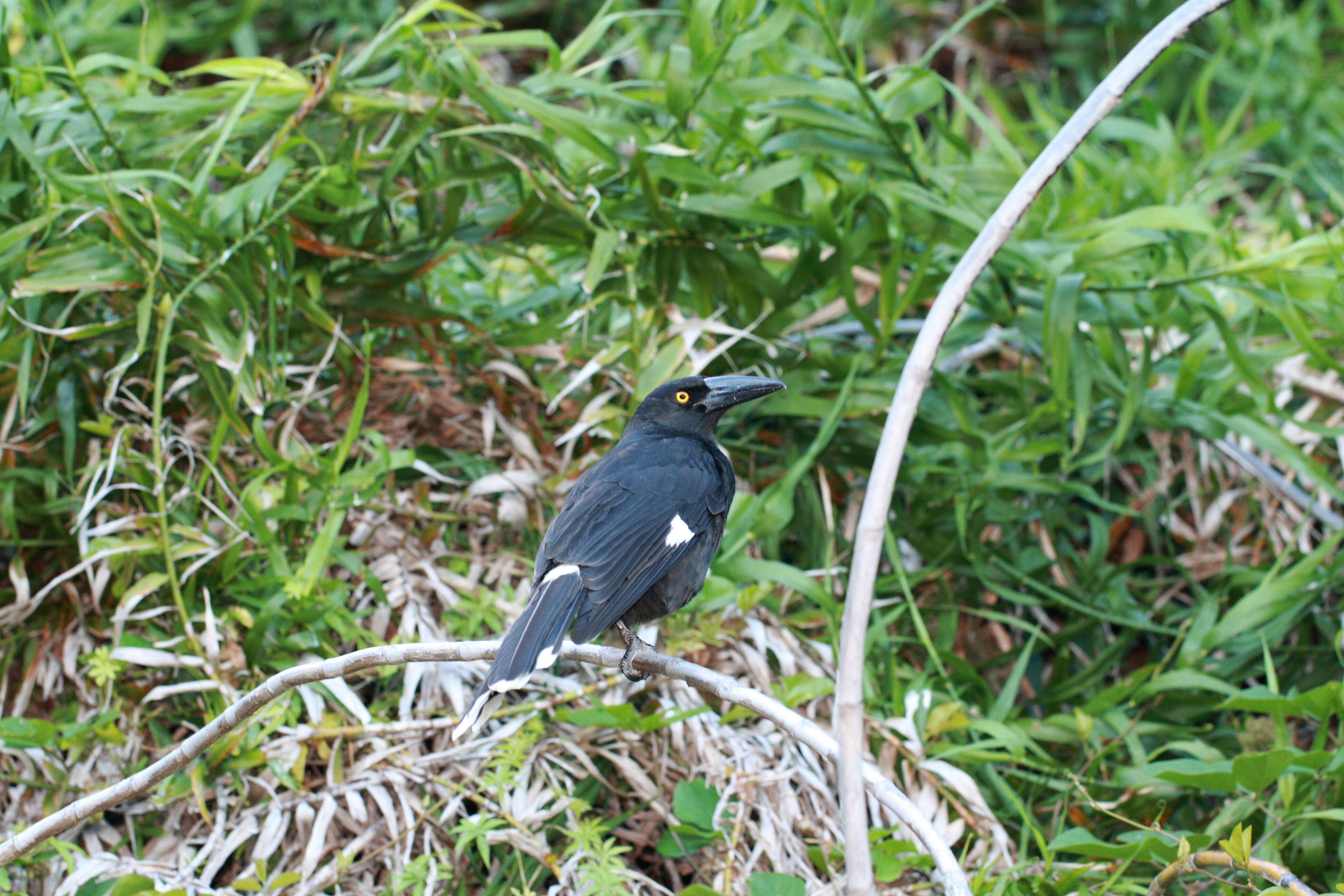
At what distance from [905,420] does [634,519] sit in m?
0.96

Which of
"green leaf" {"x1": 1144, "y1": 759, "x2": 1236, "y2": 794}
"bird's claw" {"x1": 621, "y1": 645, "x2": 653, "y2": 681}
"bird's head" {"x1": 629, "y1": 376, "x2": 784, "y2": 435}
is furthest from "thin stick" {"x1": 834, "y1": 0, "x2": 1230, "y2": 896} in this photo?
"bird's head" {"x1": 629, "y1": 376, "x2": 784, "y2": 435}

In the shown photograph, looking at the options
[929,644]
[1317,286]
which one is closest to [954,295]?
[929,644]

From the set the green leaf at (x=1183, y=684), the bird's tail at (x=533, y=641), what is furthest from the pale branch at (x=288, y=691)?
the green leaf at (x=1183, y=684)

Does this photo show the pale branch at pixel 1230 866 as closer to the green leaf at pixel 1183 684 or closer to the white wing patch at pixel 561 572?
the green leaf at pixel 1183 684

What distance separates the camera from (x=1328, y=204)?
174 inches

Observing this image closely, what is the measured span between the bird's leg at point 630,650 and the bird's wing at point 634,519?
0.34ft

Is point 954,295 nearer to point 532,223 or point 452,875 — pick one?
point 452,875

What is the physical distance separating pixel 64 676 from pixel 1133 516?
291 centimetres

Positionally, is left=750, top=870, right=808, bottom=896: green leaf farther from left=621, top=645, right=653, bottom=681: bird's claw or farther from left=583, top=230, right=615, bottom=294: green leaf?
left=583, top=230, right=615, bottom=294: green leaf

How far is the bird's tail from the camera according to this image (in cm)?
174

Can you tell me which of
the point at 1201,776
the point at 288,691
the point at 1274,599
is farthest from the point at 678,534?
the point at 1274,599

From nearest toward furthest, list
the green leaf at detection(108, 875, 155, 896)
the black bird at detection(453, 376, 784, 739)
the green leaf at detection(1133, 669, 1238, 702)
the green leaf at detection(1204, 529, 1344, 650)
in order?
1. the black bird at detection(453, 376, 784, 739)
2. the green leaf at detection(108, 875, 155, 896)
3. the green leaf at detection(1133, 669, 1238, 702)
4. the green leaf at detection(1204, 529, 1344, 650)

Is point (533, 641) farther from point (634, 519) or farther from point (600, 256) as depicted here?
point (600, 256)

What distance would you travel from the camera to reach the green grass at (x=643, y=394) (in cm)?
246
